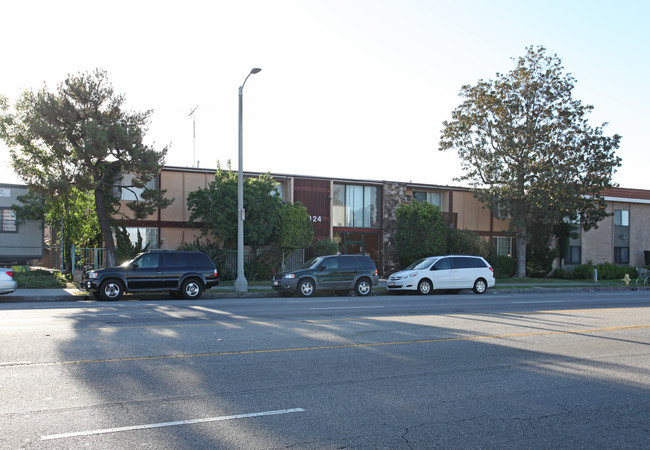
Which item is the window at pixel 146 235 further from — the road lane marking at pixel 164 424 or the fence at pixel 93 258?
the road lane marking at pixel 164 424

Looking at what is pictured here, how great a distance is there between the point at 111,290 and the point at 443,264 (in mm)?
13079

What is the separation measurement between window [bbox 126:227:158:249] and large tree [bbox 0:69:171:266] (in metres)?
4.74

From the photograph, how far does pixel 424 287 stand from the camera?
2344 cm

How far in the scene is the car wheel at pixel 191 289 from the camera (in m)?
19.7

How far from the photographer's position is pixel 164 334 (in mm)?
10430

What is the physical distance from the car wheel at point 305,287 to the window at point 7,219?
1584 cm

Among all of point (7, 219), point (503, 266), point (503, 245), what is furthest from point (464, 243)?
point (7, 219)

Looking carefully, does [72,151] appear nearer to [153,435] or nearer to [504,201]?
[153,435]

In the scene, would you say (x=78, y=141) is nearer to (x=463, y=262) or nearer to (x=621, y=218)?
Answer: (x=463, y=262)

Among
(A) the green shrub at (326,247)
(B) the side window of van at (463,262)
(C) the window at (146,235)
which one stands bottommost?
(B) the side window of van at (463,262)

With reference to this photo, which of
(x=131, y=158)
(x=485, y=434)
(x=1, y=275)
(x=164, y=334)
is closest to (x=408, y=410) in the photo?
(x=485, y=434)

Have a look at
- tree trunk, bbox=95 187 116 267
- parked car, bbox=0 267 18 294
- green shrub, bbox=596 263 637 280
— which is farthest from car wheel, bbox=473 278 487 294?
parked car, bbox=0 267 18 294

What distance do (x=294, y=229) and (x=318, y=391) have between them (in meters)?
22.4

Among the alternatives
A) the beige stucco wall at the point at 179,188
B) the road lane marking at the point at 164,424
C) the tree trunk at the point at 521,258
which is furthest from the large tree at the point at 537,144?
the road lane marking at the point at 164,424
